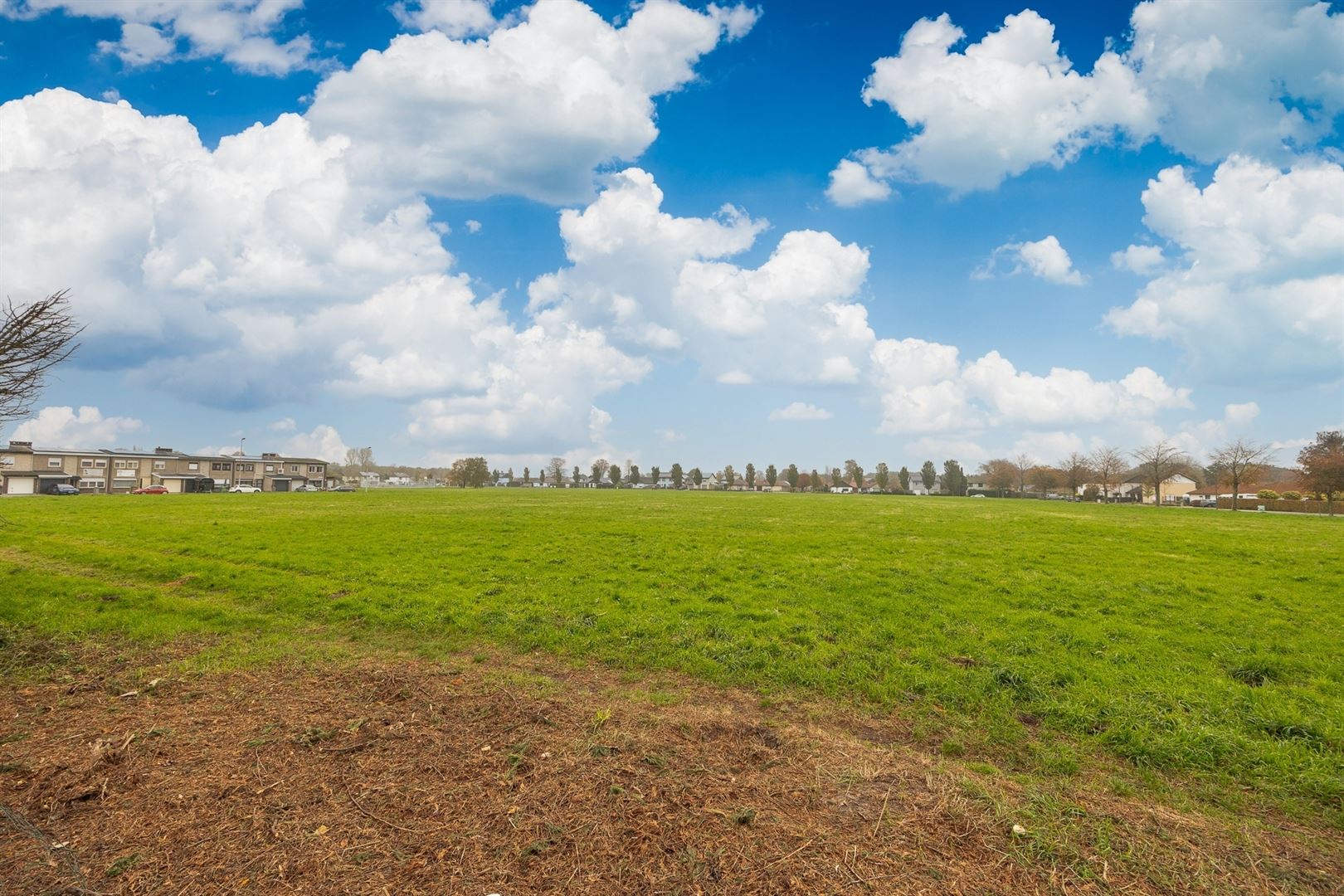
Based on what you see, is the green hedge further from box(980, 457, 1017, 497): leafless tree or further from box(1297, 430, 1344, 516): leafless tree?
box(980, 457, 1017, 497): leafless tree

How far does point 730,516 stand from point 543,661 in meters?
24.9

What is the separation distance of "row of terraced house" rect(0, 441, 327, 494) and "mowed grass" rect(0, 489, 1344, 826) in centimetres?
9356

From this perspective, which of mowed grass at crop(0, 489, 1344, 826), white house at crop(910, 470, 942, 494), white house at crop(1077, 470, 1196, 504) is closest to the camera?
mowed grass at crop(0, 489, 1344, 826)

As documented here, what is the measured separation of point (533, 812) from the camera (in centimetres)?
566

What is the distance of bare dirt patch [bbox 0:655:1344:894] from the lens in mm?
4883

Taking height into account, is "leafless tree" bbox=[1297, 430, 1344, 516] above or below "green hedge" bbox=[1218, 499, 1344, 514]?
above

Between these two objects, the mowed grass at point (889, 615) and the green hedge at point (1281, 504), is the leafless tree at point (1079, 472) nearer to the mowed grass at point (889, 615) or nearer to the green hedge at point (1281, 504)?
the green hedge at point (1281, 504)

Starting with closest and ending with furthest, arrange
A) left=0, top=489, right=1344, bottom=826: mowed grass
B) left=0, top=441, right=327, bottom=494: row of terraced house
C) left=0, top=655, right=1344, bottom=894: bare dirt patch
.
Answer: left=0, top=655, right=1344, bottom=894: bare dirt patch → left=0, top=489, right=1344, bottom=826: mowed grass → left=0, top=441, right=327, bottom=494: row of terraced house

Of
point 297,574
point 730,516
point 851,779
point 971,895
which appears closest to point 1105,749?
point 851,779

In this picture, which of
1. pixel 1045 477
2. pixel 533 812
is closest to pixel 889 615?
pixel 533 812

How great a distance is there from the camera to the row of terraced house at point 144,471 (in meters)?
93.9

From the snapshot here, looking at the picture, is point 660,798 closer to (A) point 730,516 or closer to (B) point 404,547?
(B) point 404,547

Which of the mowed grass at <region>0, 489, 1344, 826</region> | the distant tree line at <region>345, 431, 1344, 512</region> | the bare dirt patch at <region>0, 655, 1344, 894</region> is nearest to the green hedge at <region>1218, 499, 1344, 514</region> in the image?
the distant tree line at <region>345, 431, 1344, 512</region>

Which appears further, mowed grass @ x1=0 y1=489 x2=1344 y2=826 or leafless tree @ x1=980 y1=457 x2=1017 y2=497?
leafless tree @ x1=980 y1=457 x2=1017 y2=497
